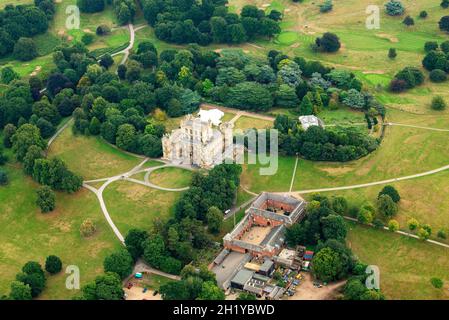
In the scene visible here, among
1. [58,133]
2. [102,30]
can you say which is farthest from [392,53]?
[58,133]

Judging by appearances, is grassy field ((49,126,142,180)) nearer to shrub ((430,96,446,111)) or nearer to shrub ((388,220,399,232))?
shrub ((388,220,399,232))

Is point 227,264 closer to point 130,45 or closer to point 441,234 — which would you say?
point 441,234

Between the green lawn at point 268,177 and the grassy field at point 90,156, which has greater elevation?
the grassy field at point 90,156

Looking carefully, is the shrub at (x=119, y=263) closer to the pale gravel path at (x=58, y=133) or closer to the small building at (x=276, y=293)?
the small building at (x=276, y=293)

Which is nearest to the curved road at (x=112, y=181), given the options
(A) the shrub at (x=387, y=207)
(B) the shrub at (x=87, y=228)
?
(B) the shrub at (x=87, y=228)

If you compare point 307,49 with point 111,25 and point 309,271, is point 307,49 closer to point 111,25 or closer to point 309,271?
point 111,25
